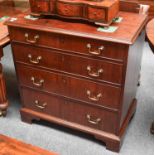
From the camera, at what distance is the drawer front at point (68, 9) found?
1.47 metres

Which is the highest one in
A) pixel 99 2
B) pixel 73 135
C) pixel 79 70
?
pixel 99 2

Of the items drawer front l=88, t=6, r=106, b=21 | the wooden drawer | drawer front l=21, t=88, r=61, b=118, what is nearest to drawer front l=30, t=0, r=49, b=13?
the wooden drawer

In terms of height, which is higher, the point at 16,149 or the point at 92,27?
the point at 92,27

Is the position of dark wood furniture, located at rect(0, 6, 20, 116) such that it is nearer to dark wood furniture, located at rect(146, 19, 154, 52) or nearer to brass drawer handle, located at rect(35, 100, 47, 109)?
brass drawer handle, located at rect(35, 100, 47, 109)

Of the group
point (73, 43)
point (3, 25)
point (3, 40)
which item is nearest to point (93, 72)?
point (73, 43)

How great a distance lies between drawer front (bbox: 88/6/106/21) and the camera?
1.42 meters

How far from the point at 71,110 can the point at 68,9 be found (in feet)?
2.19

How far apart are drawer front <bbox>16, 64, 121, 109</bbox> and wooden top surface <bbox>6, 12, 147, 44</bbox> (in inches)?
11.8

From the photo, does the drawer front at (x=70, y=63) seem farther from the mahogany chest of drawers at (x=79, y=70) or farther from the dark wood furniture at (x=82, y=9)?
the dark wood furniture at (x=82, y=9)

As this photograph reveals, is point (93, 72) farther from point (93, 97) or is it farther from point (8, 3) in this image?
point (8, 3)

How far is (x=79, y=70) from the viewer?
5.05 ft

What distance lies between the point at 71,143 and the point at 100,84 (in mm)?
545

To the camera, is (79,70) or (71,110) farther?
(71,110)

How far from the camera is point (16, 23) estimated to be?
157 centimetres
